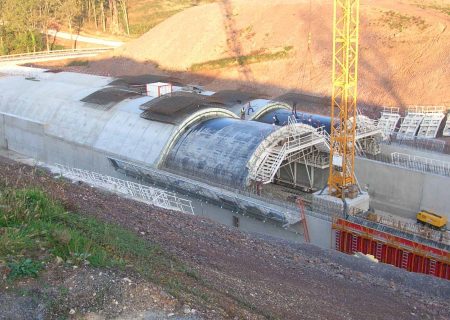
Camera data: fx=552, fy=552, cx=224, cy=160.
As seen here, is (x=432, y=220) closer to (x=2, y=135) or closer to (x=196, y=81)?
(x=2, y=135)

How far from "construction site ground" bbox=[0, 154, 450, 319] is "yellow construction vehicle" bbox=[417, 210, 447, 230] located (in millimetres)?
12438

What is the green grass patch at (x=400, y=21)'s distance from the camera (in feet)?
176

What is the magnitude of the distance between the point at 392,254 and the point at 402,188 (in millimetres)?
8483

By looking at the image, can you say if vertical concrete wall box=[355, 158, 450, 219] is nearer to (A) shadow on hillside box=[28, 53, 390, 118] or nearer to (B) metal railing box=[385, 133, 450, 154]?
(B) metal railing box=[385, 133, 450, 154]

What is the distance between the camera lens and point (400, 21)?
5488 centimetres

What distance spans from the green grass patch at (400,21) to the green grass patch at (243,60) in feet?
33.0

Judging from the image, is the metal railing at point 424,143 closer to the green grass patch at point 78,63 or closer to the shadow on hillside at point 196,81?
the shadow on hillside at point 196,81

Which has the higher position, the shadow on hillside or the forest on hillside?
the forest on hillside

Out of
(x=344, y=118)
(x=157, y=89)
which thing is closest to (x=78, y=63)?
(x=157, y=89)

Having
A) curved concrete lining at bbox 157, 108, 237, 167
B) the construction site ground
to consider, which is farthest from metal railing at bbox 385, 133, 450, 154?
the construction site ground

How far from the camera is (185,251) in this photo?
12.8 metres

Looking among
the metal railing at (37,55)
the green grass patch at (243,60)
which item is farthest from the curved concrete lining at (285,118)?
the metal railing at (37,55)

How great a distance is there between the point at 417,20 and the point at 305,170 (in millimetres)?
28732

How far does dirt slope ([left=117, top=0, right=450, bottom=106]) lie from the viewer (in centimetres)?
4769
